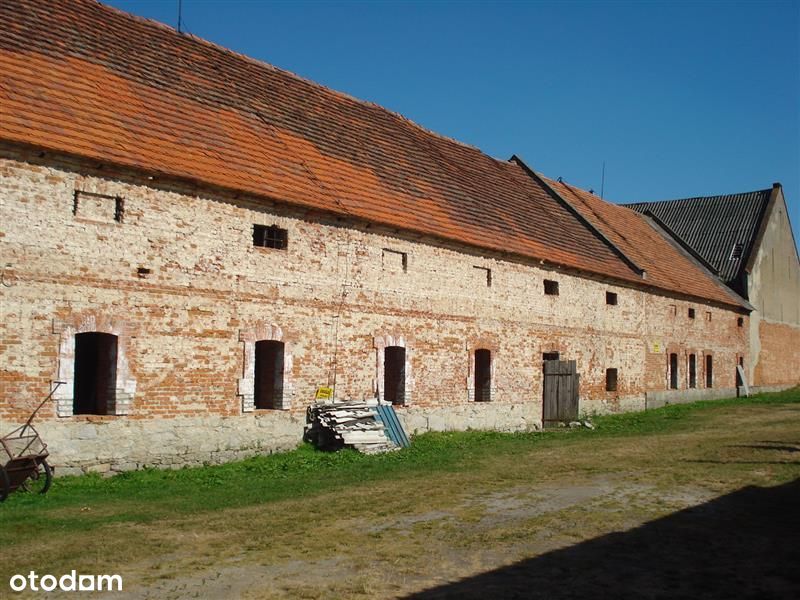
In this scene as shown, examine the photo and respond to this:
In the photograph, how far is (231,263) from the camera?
46.2 ft

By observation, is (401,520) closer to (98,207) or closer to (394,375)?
(98,207)

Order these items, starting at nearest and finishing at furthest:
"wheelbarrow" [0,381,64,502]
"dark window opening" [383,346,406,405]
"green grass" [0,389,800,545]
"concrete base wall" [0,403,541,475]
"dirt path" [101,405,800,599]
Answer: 1. "dirt path" [101,405,800,599]
2. "green grass" [0,389,800,545]
3. "wheelbarrow" [0,381,64,502]
4. "concrete base wall" [0,403,541,475]
5. "dark window opening" [383,346,406,405]

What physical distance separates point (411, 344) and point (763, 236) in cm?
2518

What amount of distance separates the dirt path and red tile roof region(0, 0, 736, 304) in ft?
21.0

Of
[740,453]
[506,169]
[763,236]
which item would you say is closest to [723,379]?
[763,236]

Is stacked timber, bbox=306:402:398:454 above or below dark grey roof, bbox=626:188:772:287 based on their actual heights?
below

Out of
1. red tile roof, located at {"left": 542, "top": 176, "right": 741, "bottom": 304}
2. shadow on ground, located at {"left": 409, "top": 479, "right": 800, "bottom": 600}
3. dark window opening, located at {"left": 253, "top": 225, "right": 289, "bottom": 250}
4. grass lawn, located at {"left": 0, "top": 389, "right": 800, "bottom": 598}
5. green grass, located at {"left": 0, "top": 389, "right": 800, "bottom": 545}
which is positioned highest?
red tile roof, located at {"left": 542, "top": 176, "right": 741, "bottom": 304}

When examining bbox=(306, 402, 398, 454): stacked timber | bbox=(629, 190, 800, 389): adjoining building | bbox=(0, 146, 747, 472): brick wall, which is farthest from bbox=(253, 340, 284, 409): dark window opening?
bbox=(629, 190, 800, 389): adjoining building

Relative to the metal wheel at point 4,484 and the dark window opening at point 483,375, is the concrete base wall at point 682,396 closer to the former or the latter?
the dark window opening at point 483,375

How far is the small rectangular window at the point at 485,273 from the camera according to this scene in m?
19.5

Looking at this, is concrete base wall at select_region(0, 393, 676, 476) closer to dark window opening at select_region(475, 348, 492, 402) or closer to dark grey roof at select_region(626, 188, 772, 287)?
dark window opening at select_region(475, 348, 492, 402)

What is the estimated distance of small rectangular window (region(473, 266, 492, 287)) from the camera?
19.5m

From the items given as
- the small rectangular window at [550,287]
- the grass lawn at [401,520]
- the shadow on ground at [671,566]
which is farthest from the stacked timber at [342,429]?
the small rectangular window at [550,287]

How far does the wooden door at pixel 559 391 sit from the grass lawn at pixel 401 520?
5653 millimetres
